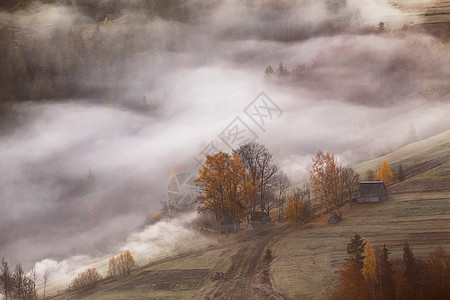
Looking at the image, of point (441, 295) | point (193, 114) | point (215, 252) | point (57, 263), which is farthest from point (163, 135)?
point (441, 295)

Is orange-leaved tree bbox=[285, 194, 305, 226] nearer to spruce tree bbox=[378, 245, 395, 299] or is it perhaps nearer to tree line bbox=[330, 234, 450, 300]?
tree line bbox=[330, 234, 450, 300]

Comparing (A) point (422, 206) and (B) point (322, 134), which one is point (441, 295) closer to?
(A) point (422, 206)

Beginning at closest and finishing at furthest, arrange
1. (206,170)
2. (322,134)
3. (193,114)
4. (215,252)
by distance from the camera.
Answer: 1. (215,252)
2. (206,170)
3. (322,134)
4. (193,114)

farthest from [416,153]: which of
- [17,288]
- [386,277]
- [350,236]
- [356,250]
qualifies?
[17,288]

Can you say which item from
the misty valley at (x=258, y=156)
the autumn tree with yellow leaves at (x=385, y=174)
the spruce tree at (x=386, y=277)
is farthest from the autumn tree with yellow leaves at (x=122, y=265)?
the autumn tree with yellow leaves at (x=385, y=174)

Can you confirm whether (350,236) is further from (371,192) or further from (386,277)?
(371,192)

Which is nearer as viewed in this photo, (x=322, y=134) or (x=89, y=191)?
(x=322, y=134)
